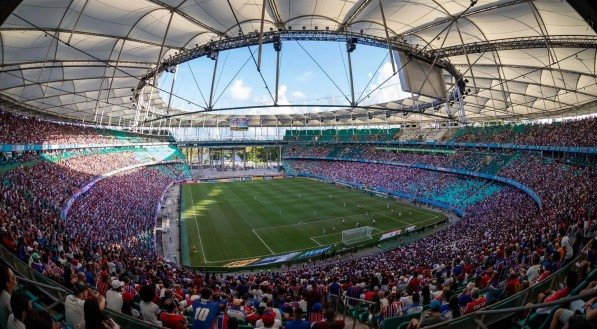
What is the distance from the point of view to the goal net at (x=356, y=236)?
29172mm

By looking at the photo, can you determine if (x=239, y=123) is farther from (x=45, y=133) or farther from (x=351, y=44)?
(x=351, y=44)

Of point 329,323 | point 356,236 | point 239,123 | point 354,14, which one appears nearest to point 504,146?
point 356,236

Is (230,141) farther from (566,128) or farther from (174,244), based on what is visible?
(566,128)

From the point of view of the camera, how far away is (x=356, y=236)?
98.3ft

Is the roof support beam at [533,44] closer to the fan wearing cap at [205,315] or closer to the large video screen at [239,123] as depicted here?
the fan wearing cap at [205,315]

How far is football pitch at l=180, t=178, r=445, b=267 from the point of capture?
91.4 feet

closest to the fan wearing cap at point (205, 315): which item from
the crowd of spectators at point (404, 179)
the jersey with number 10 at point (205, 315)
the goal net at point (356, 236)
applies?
the jersey with number 10 at point (205, 315)

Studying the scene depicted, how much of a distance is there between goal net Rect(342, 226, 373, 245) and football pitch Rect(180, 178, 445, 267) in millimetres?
683

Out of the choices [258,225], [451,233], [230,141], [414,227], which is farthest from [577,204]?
[230,141]

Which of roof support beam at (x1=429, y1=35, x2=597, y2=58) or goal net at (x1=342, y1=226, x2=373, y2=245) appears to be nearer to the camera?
roof support beam at (x1=429, y1=35, x2=597, y2=58)

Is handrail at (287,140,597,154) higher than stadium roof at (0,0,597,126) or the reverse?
the reverse

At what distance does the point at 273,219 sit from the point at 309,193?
16837 mm

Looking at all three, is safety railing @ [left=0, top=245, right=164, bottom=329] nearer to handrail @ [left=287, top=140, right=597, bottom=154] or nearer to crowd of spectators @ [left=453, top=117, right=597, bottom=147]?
handrail @ [left=287, top=140, right=597, bottom=154]

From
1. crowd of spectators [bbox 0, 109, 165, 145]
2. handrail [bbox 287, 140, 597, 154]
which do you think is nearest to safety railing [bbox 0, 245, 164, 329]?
crowd of spectators [bbox 0, 109, 165, 145]
